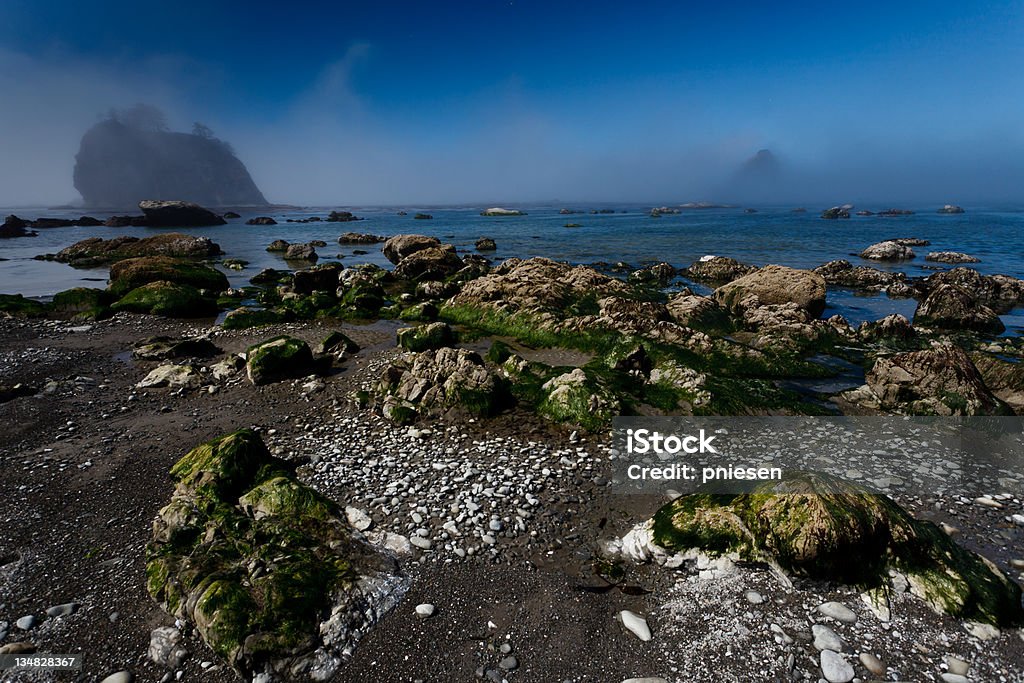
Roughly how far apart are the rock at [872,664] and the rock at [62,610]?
9987 millimetres

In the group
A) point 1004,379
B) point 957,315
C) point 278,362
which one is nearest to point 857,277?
point 957,315

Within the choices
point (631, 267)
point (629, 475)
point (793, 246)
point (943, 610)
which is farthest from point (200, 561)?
point (793, 246)

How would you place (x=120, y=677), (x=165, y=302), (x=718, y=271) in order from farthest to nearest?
(x=718, y=271) → (x=165, y=302) → (x=120, y=677)

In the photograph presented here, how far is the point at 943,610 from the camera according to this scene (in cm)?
591

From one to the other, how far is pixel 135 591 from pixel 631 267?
37.6 m

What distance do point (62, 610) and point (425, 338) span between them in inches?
481

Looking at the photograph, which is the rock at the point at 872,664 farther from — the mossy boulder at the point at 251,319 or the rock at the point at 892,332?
the mossy boulder at the point at 251,319

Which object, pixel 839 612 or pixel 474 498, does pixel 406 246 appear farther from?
pixel 839 612

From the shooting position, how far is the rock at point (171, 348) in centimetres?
1619

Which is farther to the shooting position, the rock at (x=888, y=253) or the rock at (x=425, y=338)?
A: the rock at (x=888, y=253)

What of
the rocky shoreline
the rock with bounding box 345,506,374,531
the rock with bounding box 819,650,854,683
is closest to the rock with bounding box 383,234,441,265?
the rocky shoreline

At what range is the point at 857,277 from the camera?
31453 mm

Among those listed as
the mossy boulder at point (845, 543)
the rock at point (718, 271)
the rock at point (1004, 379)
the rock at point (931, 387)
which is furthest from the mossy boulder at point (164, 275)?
the rock at point (1004, 379)

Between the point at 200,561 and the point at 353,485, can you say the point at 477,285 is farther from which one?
the point at 200,561
